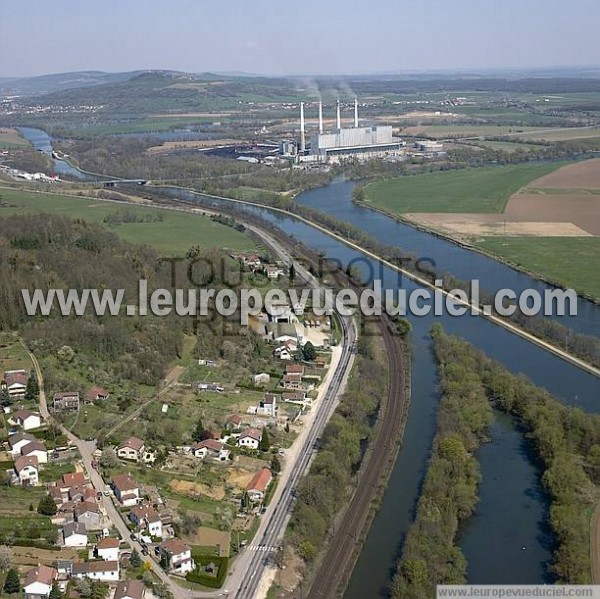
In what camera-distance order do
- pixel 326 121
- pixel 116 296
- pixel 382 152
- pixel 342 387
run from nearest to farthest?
pixel 342 387
pixel 116 296
pixel 382 152
pixel 326 121

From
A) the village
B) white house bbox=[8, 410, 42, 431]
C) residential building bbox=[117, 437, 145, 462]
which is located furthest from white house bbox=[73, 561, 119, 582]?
white house bbox=[8, 410, 42, 431]

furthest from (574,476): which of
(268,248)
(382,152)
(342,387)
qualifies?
(382,152)

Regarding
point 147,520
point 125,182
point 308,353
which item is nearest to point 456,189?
point 125,182

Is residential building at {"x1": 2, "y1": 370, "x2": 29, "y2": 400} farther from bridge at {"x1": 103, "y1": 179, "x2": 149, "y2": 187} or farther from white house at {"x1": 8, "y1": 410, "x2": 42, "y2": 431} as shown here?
bridge at {"x1": 103, "y1": 179, "x2": 149, "y2": 187}

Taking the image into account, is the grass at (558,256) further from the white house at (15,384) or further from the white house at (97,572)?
the white house at (97,572)

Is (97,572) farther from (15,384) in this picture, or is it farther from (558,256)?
(558,256)

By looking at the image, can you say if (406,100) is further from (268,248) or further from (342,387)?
(342,387)
